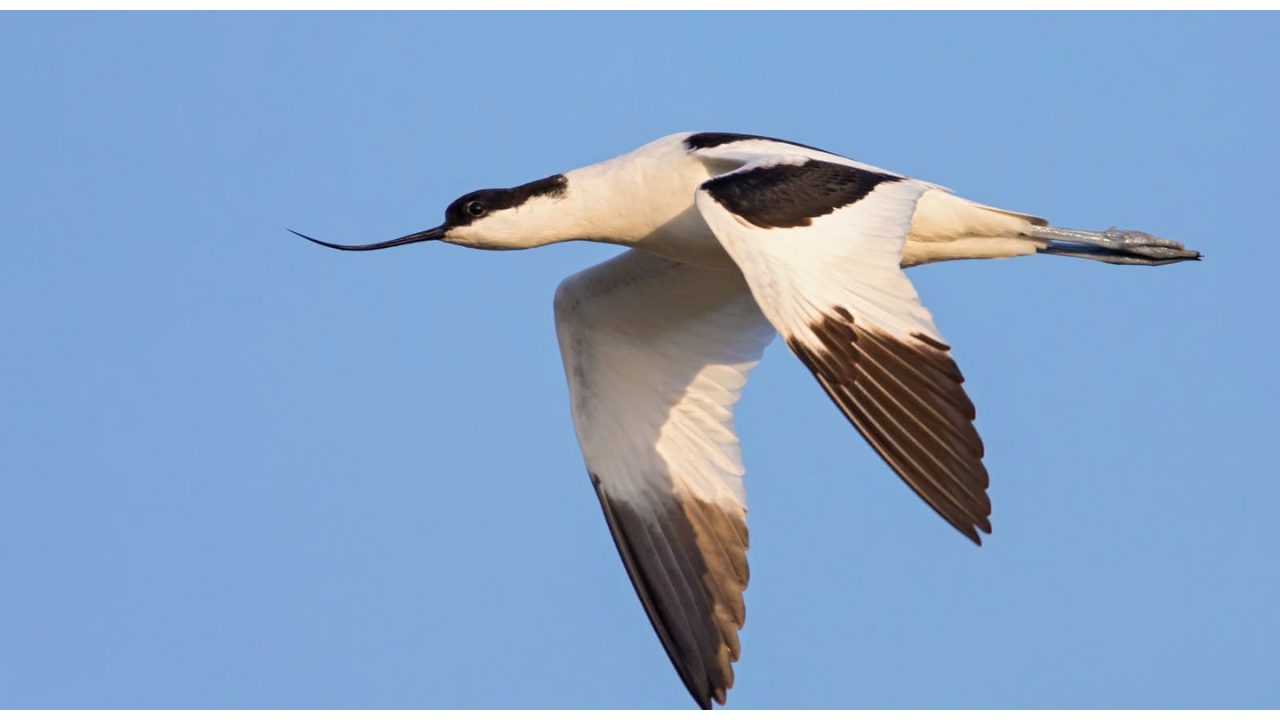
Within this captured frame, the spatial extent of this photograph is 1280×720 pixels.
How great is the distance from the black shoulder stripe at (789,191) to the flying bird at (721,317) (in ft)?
0.05

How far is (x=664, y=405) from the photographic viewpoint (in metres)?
11.6

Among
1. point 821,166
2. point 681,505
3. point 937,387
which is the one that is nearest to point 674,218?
point 821,166

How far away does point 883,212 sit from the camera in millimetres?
9109

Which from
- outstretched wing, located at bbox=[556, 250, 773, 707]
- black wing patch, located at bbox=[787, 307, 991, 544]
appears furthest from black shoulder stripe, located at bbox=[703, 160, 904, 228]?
outstretched wing, located at bbox=[556, 250, 773, 707]

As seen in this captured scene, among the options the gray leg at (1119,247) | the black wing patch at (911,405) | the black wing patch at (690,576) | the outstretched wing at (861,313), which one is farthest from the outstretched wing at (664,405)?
the black wing patch at (911,405)

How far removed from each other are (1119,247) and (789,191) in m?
3.74

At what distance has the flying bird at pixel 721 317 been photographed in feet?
26.6

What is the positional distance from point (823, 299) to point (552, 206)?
106 inches

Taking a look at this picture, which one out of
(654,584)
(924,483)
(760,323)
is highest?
(760,323)

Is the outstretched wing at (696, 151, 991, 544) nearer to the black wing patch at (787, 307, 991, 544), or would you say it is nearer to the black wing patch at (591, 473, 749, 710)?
the black wing patch at (787, 307, 991, 544)

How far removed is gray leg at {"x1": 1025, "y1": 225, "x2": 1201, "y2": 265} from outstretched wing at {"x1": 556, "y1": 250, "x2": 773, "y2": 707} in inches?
79.1

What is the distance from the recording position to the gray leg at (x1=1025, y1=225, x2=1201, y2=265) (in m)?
11.4

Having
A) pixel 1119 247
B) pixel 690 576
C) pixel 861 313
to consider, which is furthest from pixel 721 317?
pixel 861 313

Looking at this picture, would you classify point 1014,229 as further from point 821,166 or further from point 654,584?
point 654,584
